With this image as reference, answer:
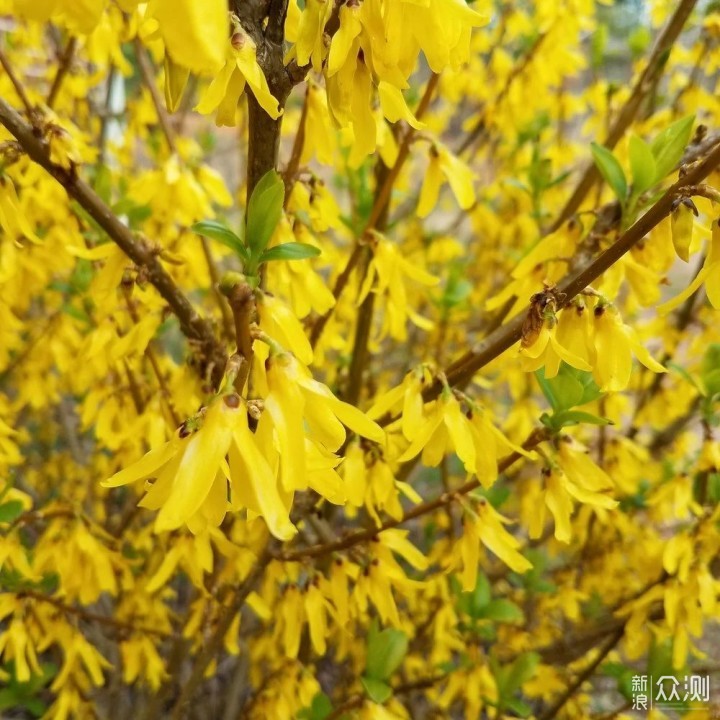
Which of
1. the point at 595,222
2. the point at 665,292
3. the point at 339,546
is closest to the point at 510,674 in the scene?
the point at 339,546

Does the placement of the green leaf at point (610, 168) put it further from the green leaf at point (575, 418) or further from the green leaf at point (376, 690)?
the green leaf at point (376, 690)

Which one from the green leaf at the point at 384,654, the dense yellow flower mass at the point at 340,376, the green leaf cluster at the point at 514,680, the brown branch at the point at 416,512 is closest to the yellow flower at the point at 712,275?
the dense yellow flower mass at the point at 340,376

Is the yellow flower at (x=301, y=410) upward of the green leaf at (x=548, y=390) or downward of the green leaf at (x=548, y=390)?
downward

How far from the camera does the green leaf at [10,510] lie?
3.81ft

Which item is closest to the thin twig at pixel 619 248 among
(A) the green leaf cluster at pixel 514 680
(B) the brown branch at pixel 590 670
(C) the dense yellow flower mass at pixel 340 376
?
(C) the dense yellow flower mass at pixel 340 376

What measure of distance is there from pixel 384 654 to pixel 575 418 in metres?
0.56

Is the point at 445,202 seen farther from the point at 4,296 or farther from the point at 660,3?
→ the point at 4,296

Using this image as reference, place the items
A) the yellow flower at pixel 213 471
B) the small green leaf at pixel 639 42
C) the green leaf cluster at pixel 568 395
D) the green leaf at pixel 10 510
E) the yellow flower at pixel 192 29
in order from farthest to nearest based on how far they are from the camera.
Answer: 1. the small green leaf at pixel 639 42
2. the green leaf at pixel 10 510
3. the green leaf cluster at pixel 568 395
4. the yellow flower at pixel 213 471
5. the yellow flower at pixel 192 29

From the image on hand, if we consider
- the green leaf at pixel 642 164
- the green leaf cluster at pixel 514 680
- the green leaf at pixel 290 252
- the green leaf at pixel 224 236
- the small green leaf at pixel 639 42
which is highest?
the small green leaf at pixel 639 42

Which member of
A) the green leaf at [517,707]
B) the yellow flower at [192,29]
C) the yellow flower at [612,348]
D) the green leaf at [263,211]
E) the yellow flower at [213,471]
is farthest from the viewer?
the green leaf at [517,707]

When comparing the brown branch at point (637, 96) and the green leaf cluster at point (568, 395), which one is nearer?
the green leaf cluster at point (568, 395)

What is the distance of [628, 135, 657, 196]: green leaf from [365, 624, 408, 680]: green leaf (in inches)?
35.0

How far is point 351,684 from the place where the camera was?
1.89 m

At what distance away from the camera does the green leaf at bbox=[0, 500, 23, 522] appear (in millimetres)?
1161
